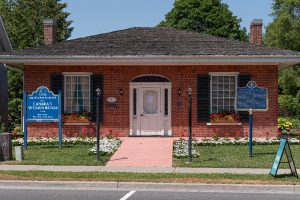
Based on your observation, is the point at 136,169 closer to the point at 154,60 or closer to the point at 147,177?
the point at 147,177

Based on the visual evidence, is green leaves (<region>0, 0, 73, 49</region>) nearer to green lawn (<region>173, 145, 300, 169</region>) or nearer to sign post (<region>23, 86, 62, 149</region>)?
sign post (<region>23, 86, 62, 149</region>)

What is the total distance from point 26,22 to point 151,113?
992 inches

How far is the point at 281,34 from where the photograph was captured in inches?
1715

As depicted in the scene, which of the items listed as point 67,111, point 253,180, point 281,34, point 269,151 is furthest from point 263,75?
point 281,34

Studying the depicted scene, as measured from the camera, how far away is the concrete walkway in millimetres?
14812

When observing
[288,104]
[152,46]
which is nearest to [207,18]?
[288,104]

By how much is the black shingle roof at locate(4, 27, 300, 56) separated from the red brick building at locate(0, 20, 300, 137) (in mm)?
41

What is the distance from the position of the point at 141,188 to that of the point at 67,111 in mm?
10791

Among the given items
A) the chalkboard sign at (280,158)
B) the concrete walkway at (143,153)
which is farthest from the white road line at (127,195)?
the concrete walkway at (143,153)

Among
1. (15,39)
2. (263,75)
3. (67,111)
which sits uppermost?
(15,39)

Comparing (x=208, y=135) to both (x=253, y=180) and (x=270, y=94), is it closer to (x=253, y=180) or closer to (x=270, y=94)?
(x=270, y=94)

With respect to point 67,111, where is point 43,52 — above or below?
above

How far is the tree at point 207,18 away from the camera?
5147 cm

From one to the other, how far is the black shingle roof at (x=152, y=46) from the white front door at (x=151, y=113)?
70.7 inches
